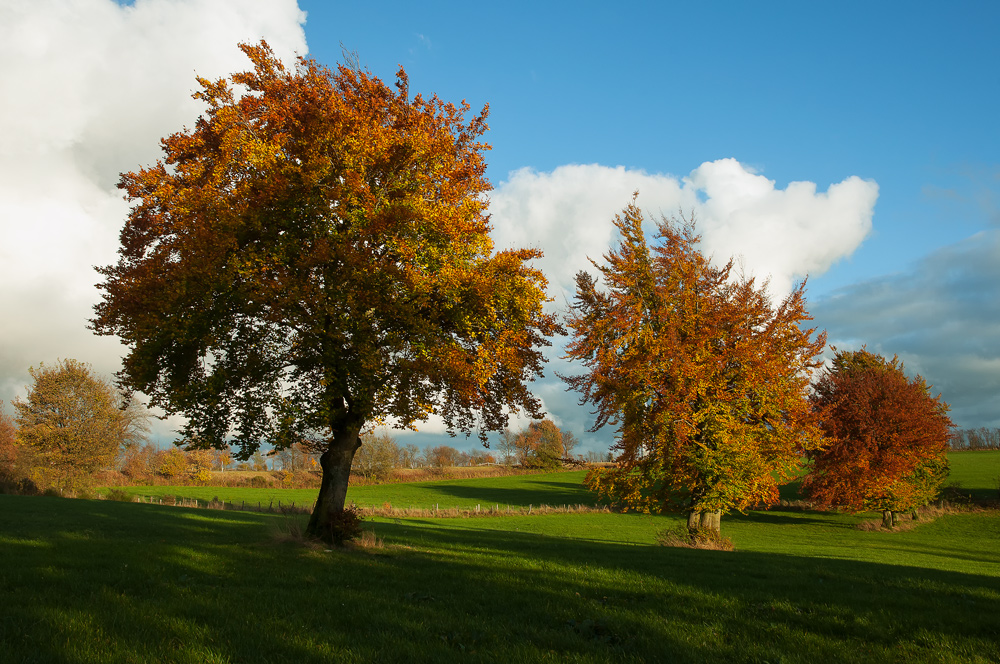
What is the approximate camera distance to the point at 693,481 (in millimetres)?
22781

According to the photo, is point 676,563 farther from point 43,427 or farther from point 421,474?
point 421,474

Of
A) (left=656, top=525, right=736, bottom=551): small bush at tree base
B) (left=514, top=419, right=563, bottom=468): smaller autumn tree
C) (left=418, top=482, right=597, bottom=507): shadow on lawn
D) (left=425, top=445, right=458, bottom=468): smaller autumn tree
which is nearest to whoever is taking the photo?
(left=656, top=525, right=736, bottom=551): small bush at tree base

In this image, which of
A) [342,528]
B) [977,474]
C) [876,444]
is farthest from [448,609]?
[977,474]

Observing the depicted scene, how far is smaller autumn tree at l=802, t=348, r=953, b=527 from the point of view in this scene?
39.3 meters

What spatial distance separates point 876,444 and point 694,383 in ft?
88.2

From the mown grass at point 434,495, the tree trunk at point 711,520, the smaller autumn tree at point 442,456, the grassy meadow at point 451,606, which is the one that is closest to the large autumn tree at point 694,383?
the tree trunk at point 711,520

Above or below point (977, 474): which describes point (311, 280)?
above

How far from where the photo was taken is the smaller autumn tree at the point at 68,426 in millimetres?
48156

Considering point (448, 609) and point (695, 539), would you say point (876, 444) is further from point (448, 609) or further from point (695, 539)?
point (448, 609)

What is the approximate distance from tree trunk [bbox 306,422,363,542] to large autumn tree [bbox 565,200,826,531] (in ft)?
36.2

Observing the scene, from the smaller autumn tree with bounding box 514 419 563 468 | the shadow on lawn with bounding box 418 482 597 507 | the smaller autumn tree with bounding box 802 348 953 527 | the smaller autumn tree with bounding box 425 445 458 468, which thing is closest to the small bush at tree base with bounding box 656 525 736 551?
the smaller autumn tree with bounding box 802 348 953 527

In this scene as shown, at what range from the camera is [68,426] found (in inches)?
1955

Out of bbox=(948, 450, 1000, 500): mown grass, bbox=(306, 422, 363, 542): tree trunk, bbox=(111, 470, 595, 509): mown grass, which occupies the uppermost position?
bbox=(306, 422, 363, 542): tree trunk

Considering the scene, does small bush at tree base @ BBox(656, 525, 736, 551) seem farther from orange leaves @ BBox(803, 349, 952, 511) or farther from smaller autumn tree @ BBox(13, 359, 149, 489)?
smaller autumn tree @ BBox(13, 359, 149, 489)
